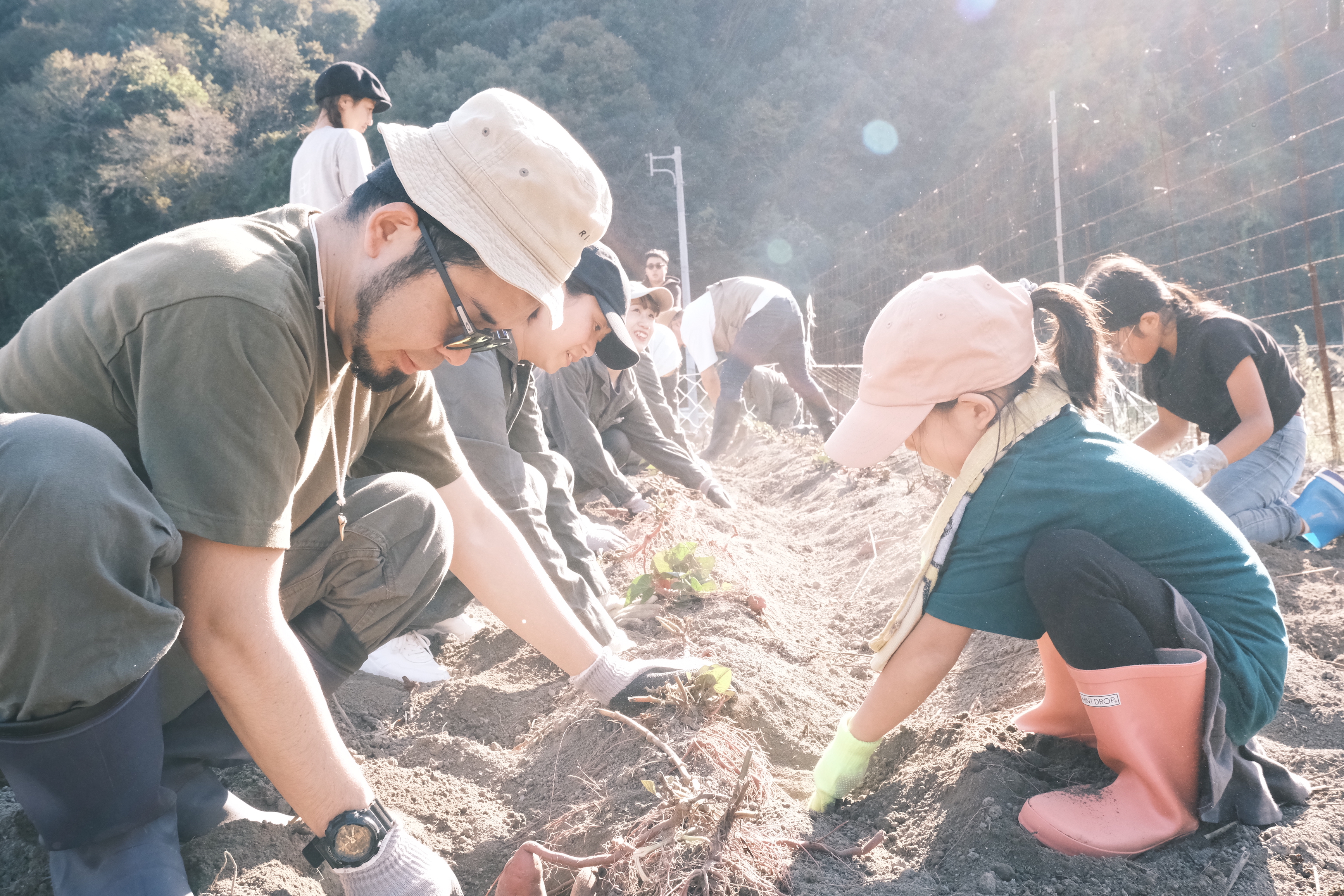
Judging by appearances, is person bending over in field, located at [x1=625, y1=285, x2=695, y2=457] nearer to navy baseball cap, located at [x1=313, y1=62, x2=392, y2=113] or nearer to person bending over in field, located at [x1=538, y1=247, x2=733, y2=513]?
person bending over in field, located at [x1=538, y1=247, x2=733, y2=513]

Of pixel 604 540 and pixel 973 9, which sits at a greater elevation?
pixel 973 9

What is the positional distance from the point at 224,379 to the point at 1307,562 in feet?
12.3

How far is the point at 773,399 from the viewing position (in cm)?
928

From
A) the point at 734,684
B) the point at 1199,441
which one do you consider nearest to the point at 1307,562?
the point at 1199,441

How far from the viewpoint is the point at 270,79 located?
34250 millimetres

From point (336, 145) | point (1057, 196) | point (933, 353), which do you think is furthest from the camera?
point (1057, 196)

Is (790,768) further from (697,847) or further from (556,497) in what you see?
(556,497)

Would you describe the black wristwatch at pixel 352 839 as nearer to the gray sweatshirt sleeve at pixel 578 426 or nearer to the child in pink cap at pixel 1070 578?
the child in pink cap at pixel 1070 578

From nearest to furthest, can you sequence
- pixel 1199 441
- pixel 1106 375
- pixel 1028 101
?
1. pixel 1106 375
2. pixel 1199 441
3. pixel 1028 101

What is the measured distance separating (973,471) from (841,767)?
68 cm

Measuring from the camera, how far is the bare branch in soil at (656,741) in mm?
1685

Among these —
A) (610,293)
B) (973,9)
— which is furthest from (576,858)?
(973,9)

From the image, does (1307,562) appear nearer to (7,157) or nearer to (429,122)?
(429,122)

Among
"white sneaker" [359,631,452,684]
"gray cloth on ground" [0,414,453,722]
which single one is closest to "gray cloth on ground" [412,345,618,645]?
"white sneaker" [359,631,452,684]
